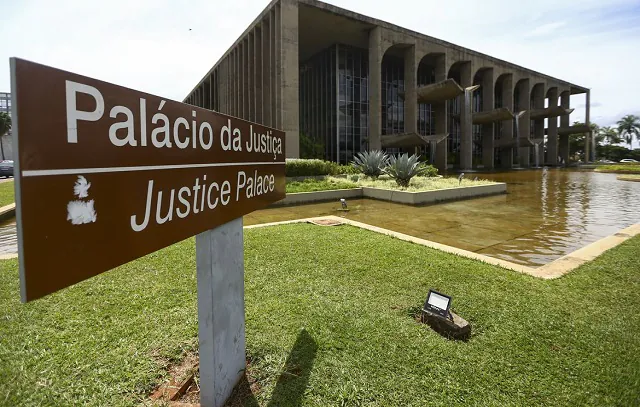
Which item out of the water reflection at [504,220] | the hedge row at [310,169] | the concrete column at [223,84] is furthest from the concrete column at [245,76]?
the water reflection at [504,220]

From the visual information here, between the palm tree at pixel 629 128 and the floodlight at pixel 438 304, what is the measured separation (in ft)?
322

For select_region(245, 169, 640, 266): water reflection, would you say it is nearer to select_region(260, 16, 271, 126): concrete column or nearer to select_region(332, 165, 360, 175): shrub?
select_region(332, 165, 360, 175): shrub

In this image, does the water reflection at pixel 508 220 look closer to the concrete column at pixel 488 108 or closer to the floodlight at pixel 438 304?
the floodlight at pixel 438 304

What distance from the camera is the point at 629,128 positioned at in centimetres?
7594

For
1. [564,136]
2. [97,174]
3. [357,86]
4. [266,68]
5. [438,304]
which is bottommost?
[438,304]

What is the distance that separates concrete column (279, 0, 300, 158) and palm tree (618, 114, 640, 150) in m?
85.1

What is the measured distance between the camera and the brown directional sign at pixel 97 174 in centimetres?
106

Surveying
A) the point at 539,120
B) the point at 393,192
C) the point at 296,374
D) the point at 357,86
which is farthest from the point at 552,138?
the point at 296,374

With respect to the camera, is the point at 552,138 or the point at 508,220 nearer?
the point at 508,220

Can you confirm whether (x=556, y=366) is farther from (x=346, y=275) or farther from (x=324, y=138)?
(x=324, y=138)

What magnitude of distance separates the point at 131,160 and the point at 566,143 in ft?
223

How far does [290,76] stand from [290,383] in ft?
76.2

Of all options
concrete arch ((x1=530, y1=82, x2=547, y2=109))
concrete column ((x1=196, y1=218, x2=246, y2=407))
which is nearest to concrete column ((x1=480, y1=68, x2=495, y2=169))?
concrete arch ((x1=530, y1=82, x2=547, y2=109))

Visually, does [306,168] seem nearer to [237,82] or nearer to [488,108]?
[237,82]
